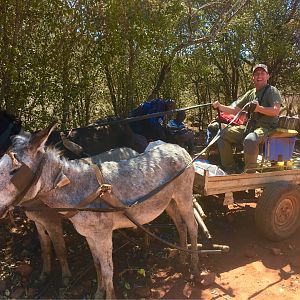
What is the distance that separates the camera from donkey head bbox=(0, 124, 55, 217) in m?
3.02

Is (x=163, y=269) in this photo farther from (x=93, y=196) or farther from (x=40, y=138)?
(x=40, y=138)

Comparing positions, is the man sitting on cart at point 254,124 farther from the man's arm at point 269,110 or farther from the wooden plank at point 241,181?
the wooden plank at point 241,181

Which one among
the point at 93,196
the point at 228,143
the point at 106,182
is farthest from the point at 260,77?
the point at 93,196

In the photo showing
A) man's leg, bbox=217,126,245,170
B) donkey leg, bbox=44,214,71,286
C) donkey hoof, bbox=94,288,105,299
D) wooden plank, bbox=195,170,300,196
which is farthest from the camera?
man's leg, bbox=217,126,245,170

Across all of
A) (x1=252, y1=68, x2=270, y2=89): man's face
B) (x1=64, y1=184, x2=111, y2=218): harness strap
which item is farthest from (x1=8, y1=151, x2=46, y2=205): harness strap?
(x1=252, y1=68, x2=270, y2=89): man's face

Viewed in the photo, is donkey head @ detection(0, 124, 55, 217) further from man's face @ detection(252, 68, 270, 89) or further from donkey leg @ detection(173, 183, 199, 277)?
man's face @ detection(252, 68, 270, 89)

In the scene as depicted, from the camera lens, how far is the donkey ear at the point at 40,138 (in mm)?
3045

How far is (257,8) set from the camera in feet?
38.7

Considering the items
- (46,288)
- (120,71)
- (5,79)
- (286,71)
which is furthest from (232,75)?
(46,288)

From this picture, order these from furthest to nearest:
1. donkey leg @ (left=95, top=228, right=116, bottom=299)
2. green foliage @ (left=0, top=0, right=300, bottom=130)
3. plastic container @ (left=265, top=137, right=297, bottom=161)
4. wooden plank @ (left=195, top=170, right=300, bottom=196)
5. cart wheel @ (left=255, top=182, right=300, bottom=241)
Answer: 1. green foliage @ (left=0, top=0, right=300, bottom=130)
2. plastic container @ (left=265, top=137, right=297, bottom=161)
3. cart wheel @ (left=255, top=182, right=300, bottom=241)
4. wooden plank @ (left=195, top=170, right=300, bottom=196)
5. donkey leg @ (left=95, top=228, right=116, bottom=299)

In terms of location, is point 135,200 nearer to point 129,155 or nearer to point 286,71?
point 129,155

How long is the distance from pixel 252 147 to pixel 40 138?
315 centimetres

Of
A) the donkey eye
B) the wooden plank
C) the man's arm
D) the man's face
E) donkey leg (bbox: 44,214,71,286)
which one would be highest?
the man's face

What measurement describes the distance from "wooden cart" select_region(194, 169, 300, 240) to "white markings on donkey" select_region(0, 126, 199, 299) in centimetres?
62
